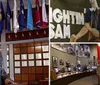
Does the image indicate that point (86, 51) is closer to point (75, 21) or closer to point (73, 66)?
point (73, 66)

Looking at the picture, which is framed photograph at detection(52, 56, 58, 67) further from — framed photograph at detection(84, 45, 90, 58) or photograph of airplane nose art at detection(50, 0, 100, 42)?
framed photograph at detection(84, 45, 90, 58)

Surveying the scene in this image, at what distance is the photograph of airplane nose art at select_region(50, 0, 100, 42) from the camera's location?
258 cm

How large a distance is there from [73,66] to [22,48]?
279 cm

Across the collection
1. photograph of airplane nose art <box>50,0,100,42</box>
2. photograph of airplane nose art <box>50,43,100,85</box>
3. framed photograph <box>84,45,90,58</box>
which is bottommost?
photograph of airplane nose art <box>50,43,100,85</box>

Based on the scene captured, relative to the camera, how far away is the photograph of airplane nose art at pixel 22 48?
4672 millimetres

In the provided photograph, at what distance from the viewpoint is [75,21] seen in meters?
2.62

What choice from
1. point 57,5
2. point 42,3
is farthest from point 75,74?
point 42,3

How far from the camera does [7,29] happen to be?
5.01 meters

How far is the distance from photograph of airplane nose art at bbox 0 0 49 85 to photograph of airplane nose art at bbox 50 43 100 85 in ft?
6.25

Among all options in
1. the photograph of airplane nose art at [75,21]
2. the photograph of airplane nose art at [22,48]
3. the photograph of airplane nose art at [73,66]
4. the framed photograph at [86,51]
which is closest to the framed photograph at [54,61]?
the photograph of airplane nose art at [73,66]

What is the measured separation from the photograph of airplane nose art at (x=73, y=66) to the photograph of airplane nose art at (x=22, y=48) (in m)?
1.90

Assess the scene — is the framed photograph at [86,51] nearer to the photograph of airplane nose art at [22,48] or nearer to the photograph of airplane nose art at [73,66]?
the photograph of airplane nose art at [73,66]

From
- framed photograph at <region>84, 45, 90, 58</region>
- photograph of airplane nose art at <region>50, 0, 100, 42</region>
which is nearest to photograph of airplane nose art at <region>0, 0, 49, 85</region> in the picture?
photograph of airplane nose art at <region>50, 0, 100, 42</region>

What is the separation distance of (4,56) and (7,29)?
A: 763 millimetres
